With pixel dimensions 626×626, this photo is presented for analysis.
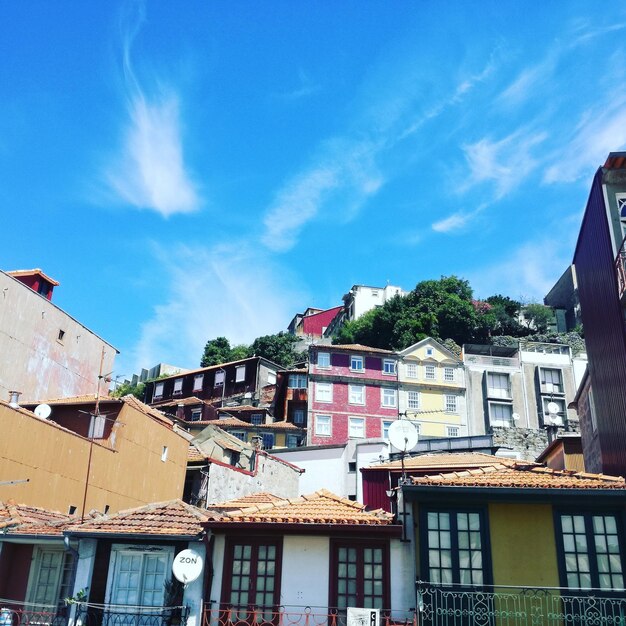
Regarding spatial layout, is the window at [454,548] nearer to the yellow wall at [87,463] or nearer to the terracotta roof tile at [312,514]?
the terracotta roof tile at [312,514]

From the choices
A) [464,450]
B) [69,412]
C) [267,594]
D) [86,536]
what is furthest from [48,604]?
[464,450]

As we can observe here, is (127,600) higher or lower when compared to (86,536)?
lower

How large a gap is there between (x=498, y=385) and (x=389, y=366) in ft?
32.4

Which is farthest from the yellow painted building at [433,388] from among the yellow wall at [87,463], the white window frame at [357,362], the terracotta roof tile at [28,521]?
the terracotta roof tile at [28,521]

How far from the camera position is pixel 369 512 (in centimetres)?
1686

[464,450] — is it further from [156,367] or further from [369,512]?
[156,367]

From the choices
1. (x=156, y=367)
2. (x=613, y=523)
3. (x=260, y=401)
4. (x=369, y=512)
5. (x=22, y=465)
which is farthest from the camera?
(x=156, y=367)

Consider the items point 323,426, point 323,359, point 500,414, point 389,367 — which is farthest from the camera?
point 389,367

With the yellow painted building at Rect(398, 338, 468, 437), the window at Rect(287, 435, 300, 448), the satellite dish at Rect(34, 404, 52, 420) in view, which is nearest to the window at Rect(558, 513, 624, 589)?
the satellite dish at Rect(34, 404, 52, 420)

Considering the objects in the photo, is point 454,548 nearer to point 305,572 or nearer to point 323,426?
point 305,572

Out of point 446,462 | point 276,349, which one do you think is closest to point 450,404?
point 276,349

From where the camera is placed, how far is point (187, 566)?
51.9 ft

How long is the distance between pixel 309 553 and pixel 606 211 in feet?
37.6

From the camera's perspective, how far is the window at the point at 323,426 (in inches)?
2275
